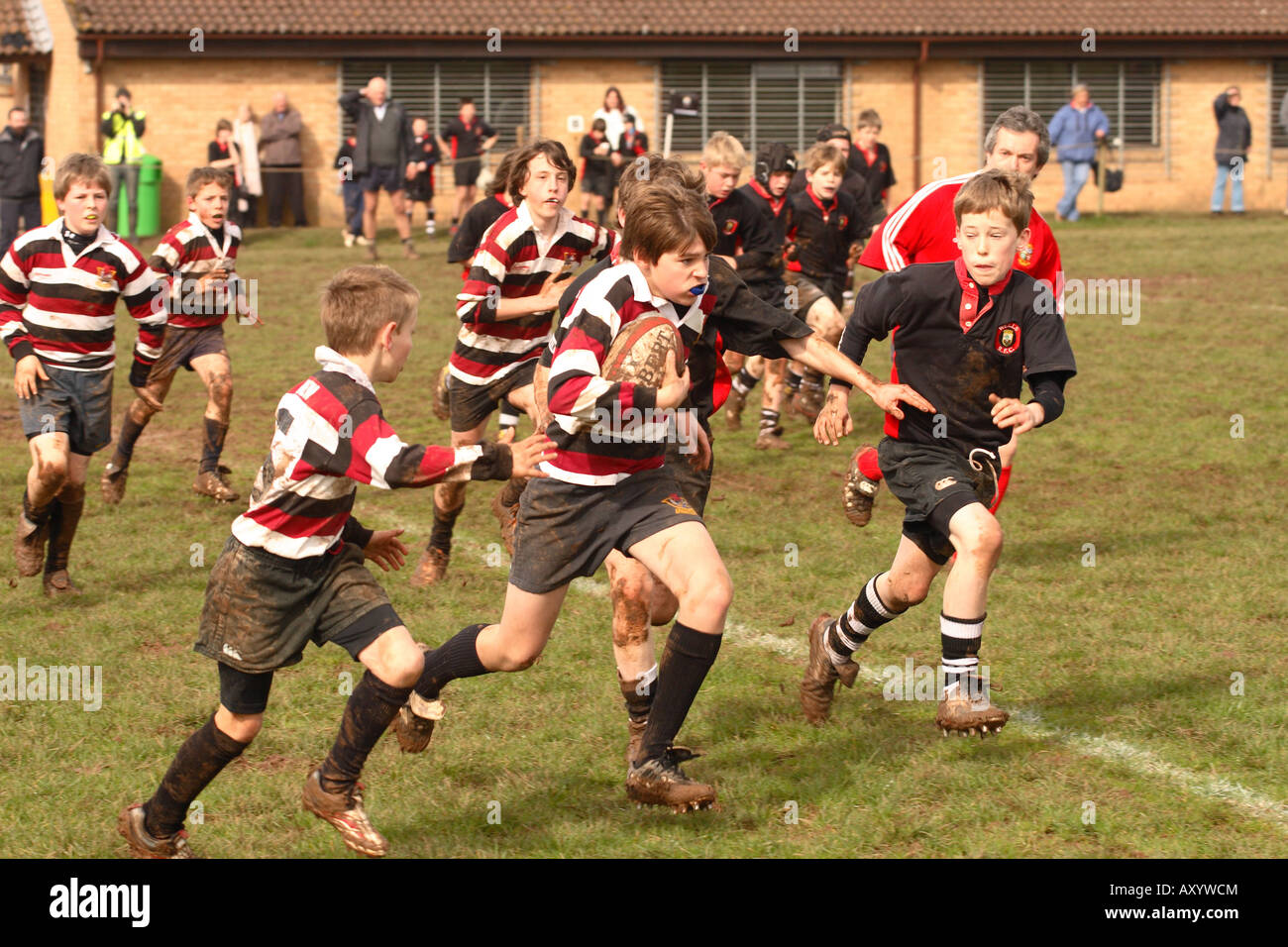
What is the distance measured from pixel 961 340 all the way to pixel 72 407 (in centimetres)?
466

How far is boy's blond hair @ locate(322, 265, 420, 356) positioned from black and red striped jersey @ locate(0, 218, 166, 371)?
370 centimetres

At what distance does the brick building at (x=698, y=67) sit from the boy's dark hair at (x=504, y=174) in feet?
68.8

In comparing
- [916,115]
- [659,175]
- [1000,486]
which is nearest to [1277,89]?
[916,115]

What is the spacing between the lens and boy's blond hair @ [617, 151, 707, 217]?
5.75m

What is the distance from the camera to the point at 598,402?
4.91m

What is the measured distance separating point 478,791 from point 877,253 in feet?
9.26

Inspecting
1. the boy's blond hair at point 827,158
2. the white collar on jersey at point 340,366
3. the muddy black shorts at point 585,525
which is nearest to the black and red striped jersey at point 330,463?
the white collar on jersey at point 340,366

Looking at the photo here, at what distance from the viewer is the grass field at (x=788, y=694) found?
16.8 ft

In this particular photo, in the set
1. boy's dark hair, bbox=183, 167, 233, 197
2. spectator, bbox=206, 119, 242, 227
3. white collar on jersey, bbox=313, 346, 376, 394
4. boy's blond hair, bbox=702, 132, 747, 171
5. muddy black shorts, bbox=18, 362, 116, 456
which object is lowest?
muddy black shorts, bbox=18, 362, 116, 456

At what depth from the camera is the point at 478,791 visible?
548 cm

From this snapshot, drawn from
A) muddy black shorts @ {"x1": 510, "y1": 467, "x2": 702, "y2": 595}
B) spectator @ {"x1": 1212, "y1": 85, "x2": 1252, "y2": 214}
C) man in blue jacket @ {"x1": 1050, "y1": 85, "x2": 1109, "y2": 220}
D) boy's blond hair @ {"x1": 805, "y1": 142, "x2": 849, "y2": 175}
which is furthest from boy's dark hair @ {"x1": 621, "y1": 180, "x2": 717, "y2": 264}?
spectator @ {"x1": 1212, "y1": 85, "x2": 1252, "y2": 214}

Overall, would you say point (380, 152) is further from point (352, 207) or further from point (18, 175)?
point (18, 175)

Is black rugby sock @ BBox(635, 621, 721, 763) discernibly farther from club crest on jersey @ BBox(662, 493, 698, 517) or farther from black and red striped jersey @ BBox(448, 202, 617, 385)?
black and red striped jersey @ BBox(448, 202, 617, 385)

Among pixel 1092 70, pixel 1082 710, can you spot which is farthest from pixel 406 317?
pixel 1092 70
